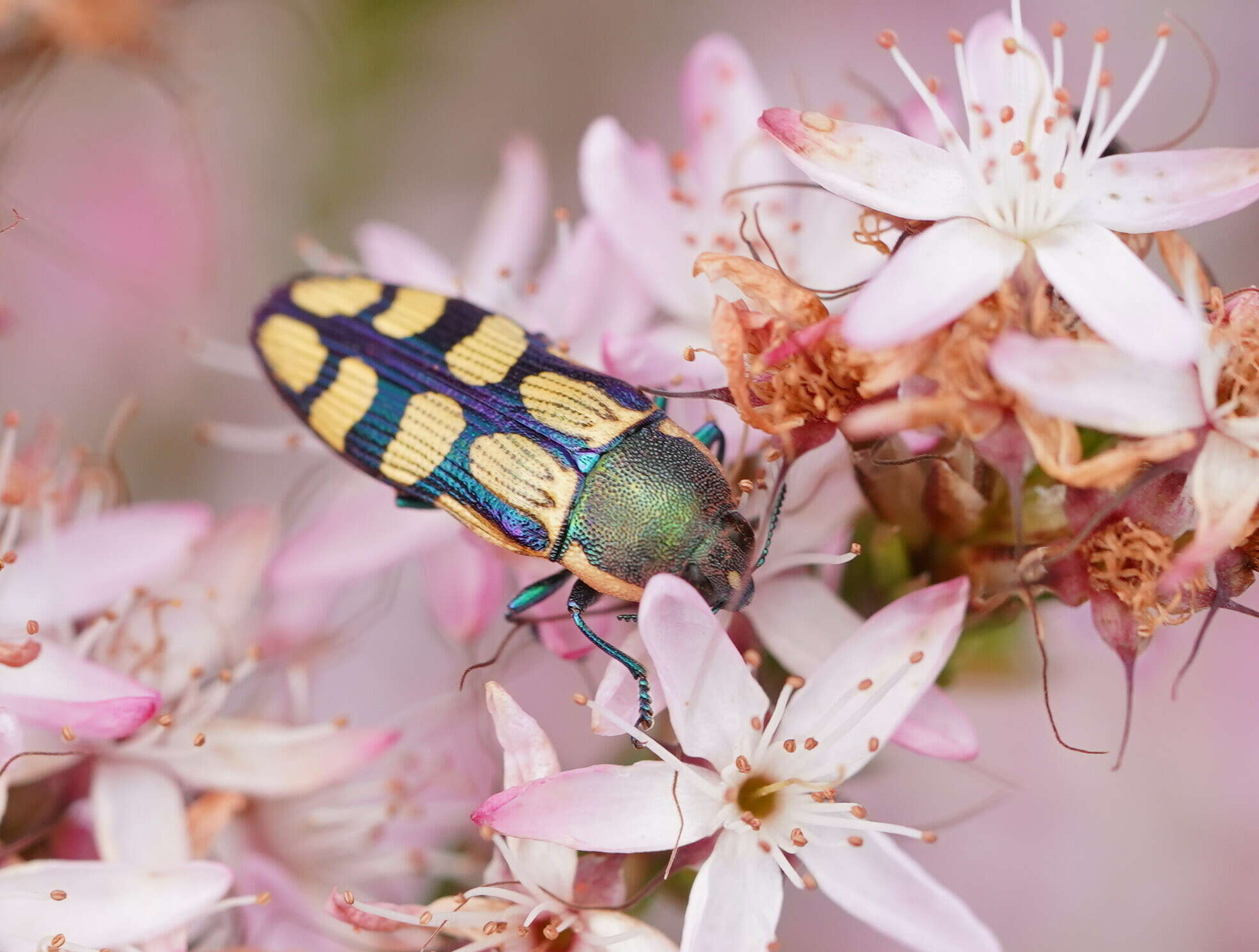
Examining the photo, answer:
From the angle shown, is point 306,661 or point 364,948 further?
point 306,661

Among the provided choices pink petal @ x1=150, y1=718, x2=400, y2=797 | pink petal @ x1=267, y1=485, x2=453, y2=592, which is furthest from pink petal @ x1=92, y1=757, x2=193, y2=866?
pink petal @ x1=267, y1=485, x2=453, y2=592

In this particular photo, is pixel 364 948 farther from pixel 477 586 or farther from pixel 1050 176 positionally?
pixel 1050 176

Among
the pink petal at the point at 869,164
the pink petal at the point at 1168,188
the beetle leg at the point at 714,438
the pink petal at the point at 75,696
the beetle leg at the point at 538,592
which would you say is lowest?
the beetle leg at the point at 538,592

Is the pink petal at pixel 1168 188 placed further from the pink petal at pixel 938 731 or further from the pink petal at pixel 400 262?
the pink petal at pixel 400 262

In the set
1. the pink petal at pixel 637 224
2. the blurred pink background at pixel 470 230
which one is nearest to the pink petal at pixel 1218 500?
the blurred pink background at pixel 470 230

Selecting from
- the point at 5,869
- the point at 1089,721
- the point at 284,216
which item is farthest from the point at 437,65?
the point at 5,869
